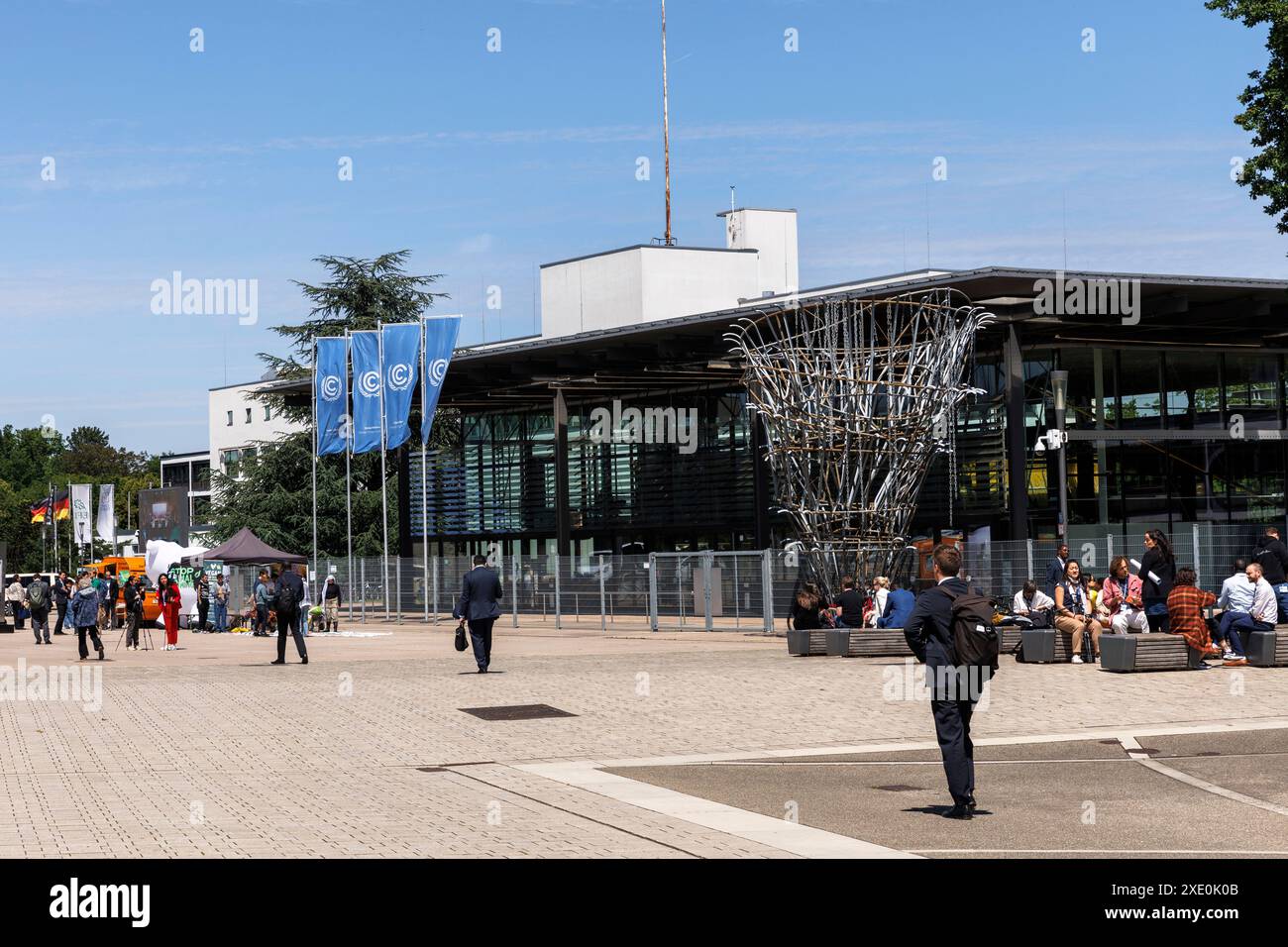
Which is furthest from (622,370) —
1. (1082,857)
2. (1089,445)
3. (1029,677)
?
(1082,857)

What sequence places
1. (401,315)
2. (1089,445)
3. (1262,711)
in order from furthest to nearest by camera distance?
(401,315) → (1089,445) → (1262,711)

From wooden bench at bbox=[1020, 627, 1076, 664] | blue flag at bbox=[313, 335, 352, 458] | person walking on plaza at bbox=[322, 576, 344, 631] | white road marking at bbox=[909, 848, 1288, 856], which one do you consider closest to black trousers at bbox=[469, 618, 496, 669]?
wooden bench at bbox=[1020, 627, 1076, 664]

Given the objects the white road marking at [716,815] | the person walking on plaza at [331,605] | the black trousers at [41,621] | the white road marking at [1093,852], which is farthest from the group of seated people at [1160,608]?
the black trousers at [41,621]

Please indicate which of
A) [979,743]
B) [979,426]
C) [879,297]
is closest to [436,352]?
[879,297]

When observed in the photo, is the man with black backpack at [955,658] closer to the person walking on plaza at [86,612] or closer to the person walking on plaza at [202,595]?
the person walking on plaza at [86,612]

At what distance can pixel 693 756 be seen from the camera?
14.9 meters

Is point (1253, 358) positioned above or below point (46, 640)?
above

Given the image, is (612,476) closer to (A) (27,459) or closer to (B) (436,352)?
(B) (436,352)

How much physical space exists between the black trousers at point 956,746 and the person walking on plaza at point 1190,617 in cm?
1214

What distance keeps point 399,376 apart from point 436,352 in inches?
61.3

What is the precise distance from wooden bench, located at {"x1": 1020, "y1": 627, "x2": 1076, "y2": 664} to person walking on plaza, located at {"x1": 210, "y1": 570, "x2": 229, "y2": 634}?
89.1ft

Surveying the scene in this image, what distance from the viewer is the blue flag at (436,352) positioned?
3800cm
